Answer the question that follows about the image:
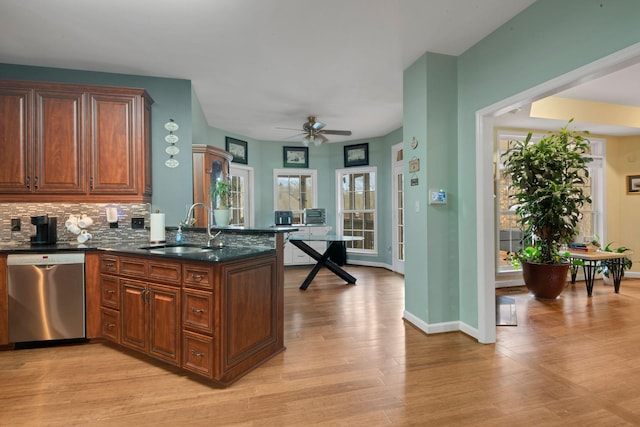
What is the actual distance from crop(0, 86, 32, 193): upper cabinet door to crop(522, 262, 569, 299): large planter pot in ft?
19.3

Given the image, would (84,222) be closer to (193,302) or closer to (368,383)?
(193,302)

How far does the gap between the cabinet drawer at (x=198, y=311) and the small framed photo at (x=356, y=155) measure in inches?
194

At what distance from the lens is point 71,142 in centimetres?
299

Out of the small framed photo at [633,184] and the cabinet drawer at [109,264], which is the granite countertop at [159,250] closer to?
the cabinet drawer at [109,264]

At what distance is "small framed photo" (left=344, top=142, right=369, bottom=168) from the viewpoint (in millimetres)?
6453

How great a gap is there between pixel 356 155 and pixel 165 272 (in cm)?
498

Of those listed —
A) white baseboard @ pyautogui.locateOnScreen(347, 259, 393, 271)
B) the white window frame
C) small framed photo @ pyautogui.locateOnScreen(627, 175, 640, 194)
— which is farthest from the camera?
the white window frame

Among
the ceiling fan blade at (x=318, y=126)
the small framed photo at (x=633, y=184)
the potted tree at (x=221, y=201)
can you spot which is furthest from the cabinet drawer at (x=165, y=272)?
the small framed photo at (x=633, y=184)

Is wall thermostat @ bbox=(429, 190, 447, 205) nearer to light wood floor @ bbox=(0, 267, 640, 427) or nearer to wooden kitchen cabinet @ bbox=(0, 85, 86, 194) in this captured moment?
light wood floor @ bbox=(0, 267, 640, 427)

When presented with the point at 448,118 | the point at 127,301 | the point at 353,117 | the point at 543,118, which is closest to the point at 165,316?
the point at 127,301

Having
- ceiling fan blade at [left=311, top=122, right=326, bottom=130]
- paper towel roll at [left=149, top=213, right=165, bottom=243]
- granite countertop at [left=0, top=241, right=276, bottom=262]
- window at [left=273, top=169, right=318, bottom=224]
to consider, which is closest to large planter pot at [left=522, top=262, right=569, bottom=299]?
ceiling fan blade at [left=311, top=122, right=326, bottom=130]

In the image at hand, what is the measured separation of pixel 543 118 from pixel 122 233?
5.38 meters

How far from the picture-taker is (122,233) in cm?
333

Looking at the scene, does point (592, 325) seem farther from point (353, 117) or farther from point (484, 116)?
point (353, 117)
